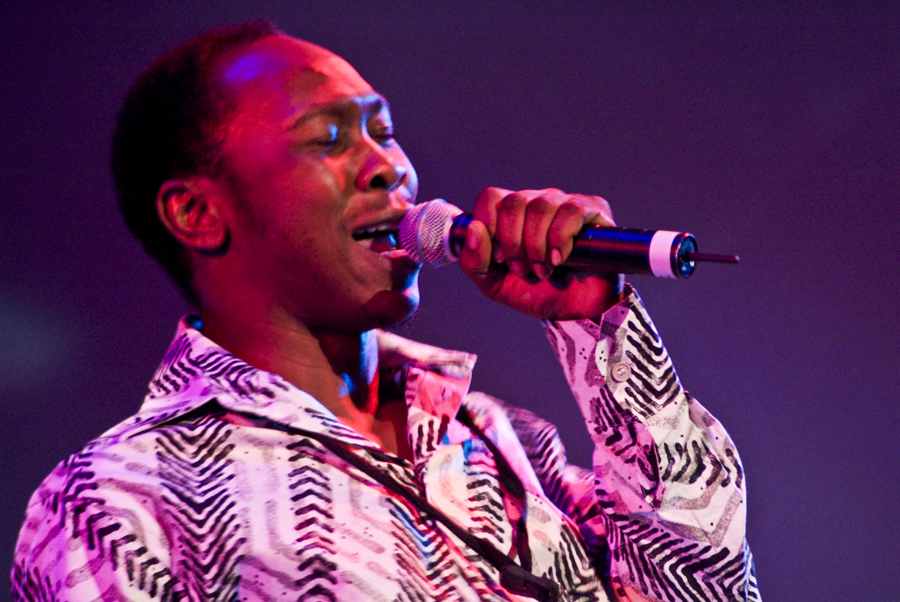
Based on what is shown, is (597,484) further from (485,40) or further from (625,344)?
(485,40)

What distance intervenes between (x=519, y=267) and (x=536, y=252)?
0.06 metres

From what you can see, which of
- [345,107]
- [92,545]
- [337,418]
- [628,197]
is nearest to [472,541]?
[337,418]

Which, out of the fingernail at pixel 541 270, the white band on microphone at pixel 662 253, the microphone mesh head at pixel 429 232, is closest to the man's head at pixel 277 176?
the microphone mesh head at pixel 429 232

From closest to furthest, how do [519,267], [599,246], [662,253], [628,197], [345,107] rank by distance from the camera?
[662,253] → [599,246] → [519,267] → [345,107] → [628,197]

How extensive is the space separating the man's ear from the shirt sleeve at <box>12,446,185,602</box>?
53cm

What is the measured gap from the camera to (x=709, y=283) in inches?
89.7

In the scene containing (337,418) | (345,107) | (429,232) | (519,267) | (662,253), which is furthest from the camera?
(345,107)

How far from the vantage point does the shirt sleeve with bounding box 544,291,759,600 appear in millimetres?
1340

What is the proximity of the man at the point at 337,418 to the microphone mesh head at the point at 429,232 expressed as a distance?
7 cm

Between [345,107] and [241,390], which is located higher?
[345,107]

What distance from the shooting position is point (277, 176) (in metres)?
1.53

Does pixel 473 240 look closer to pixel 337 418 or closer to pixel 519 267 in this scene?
pixel 519 267

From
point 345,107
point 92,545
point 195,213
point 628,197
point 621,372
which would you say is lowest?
point 92,545

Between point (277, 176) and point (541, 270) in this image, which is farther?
point (277, 176)
